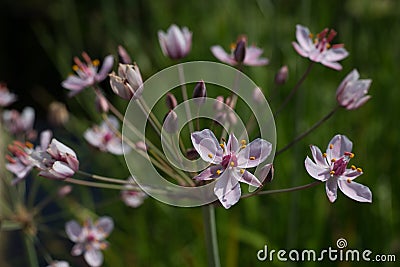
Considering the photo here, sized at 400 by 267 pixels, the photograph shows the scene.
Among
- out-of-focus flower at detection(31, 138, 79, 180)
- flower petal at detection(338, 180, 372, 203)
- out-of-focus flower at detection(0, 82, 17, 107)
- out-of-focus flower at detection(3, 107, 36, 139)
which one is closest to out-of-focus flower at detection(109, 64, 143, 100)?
out-of-focus flower at detection(31, 138, 79, 180)

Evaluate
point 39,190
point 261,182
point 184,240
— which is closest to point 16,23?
point 39,190

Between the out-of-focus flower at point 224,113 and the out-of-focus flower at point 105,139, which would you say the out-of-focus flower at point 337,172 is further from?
the out-of-focus flower at point 105,139

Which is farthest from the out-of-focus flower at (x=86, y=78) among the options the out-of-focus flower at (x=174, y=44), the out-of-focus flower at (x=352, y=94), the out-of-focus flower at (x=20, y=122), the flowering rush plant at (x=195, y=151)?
the out-of-focus flower at (x=352, y=94)

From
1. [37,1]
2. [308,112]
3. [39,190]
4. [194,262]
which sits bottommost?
[39,190]

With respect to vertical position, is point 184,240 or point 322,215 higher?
point 322,215

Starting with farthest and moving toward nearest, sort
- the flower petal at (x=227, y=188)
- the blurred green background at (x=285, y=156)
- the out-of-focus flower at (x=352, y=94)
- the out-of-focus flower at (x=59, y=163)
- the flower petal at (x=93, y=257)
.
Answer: the blurred green background at (x=285, y=156) < the flower petal at (x=93, y=257) < the out-of-focus flower at (x=352, y=94) < the out-of-focus flower at (x=59, y=163) < the flower petal at (x=227, y=188)

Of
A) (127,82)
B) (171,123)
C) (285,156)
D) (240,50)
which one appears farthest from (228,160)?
(285,156)

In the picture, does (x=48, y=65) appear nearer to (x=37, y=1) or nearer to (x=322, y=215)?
(x=37, y=1)
